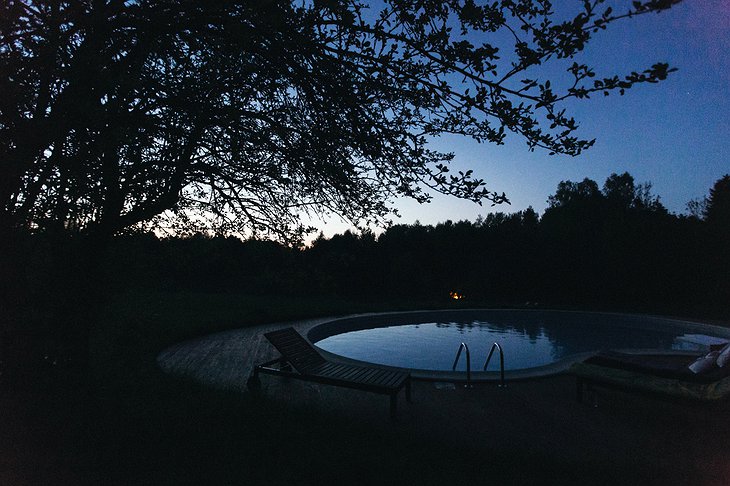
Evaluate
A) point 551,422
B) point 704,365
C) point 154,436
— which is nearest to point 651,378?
point 704,365

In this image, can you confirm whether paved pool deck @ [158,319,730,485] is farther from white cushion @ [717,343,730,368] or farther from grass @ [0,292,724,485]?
white cushion @ [717,343,730,368]

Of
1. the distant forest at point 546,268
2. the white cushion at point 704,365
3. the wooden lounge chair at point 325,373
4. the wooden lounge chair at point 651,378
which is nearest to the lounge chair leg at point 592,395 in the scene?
the wooden lounge chair at point 651,378

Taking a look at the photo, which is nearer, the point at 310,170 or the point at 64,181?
the point at 64,181

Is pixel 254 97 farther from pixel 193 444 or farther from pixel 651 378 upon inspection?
pixel 651 378

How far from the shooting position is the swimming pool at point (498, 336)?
1234cm

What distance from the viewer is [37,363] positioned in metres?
4.09

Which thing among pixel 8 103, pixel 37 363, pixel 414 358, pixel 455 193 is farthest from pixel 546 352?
pixel 8 103

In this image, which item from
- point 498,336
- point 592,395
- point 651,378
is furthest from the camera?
point 498,336

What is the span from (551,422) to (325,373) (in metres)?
3.36

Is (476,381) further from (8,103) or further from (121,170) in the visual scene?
(8,103)

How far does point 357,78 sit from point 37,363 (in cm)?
433

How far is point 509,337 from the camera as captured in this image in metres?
15.3

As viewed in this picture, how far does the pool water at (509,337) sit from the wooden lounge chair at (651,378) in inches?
202

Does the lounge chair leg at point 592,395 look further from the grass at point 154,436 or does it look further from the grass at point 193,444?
the grass at point 154,436
